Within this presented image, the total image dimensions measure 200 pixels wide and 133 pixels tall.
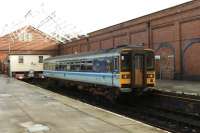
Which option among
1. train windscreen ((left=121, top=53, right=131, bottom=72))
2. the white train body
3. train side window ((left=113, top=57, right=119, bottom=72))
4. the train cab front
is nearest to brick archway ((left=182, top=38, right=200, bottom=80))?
the train cab front

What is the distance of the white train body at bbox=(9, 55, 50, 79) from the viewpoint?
47.9 meters

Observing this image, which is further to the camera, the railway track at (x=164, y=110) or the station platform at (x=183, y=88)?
the station platform at (x=183, y=88)

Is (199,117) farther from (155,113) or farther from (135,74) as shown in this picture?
(135,74)

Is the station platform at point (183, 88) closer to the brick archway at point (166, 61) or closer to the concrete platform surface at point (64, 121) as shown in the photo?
the concrete platform surface at point (64, 121)

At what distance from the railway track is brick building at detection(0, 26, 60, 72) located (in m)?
47.0

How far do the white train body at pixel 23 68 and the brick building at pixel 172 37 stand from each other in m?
12.6

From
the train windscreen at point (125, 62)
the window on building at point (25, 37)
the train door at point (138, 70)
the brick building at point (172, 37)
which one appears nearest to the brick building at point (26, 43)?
the window on building at point (25, 37)

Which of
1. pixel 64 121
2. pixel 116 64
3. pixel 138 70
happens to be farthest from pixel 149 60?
pixel 64 121

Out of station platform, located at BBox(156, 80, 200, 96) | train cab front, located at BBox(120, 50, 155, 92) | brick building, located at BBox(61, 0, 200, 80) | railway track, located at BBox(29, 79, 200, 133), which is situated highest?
brick building, located at BBox(61, 0, 200, 80)

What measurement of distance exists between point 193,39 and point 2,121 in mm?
19274

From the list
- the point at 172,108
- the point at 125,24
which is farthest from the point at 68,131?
the point at 125,24

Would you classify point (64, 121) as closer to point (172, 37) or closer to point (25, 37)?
point (172, 37)

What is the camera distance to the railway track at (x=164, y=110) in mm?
15297

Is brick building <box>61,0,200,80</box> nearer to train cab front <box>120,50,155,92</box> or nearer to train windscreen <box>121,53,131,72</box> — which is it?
train cab front <box>120,50,155,92</box>
